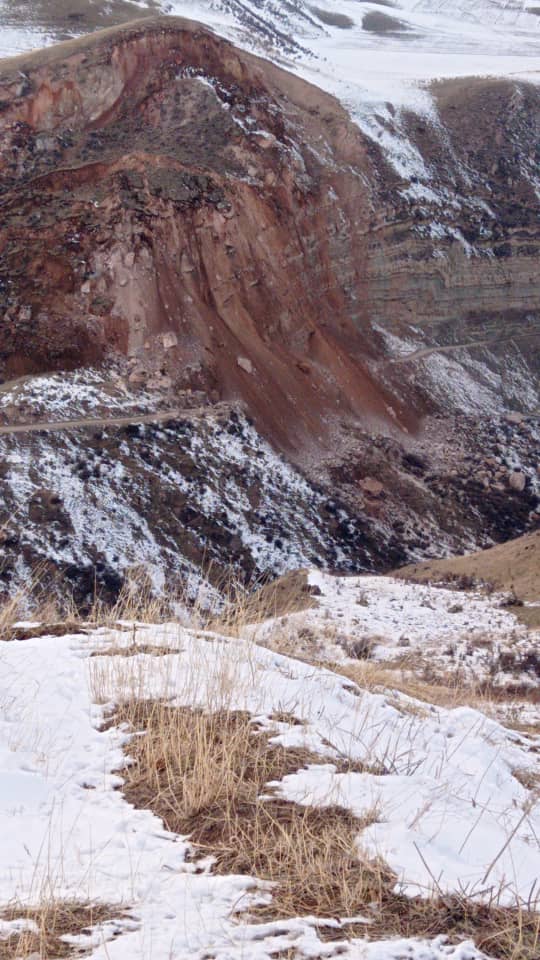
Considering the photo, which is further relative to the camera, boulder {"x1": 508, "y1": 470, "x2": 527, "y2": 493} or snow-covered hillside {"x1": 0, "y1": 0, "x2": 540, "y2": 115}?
snow-covered hillside {"x1": 0, "y1": 0, "x2": 540, "y2": 115}

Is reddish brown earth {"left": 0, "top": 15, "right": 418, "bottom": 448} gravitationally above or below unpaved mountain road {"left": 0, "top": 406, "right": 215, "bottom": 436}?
above

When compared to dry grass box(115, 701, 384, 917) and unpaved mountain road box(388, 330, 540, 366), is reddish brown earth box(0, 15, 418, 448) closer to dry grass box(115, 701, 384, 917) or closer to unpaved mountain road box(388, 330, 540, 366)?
unpaved mountain road box(388, 330, 540, 366)

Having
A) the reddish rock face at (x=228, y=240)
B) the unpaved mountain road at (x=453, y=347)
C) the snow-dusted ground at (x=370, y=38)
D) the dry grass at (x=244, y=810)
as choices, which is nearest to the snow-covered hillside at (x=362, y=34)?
the snow-dusted ground at (x=370, y=38)

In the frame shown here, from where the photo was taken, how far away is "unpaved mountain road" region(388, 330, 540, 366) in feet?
112

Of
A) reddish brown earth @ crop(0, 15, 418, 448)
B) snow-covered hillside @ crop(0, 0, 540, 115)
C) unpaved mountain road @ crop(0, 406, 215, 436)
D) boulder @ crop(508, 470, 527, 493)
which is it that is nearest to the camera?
unpaved mountain road @ crop(0, 406, 215, 436)

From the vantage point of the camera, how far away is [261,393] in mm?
28859

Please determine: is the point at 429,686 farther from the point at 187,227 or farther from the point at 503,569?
the point at 187,227

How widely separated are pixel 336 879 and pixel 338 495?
2411 cm

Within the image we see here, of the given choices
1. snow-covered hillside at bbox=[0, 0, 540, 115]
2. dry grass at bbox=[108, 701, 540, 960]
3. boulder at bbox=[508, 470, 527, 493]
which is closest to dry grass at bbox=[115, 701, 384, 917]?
dry grass at bbox=[108, 701, 540, 960]

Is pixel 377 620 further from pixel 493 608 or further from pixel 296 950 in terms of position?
pixel 296 950

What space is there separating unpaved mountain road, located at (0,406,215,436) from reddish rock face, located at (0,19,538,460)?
149 centimetres

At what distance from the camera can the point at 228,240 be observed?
101 ft

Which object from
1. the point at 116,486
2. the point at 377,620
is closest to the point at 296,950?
the point at 377,620

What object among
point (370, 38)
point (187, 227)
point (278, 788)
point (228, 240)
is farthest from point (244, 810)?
point (370, 38)
